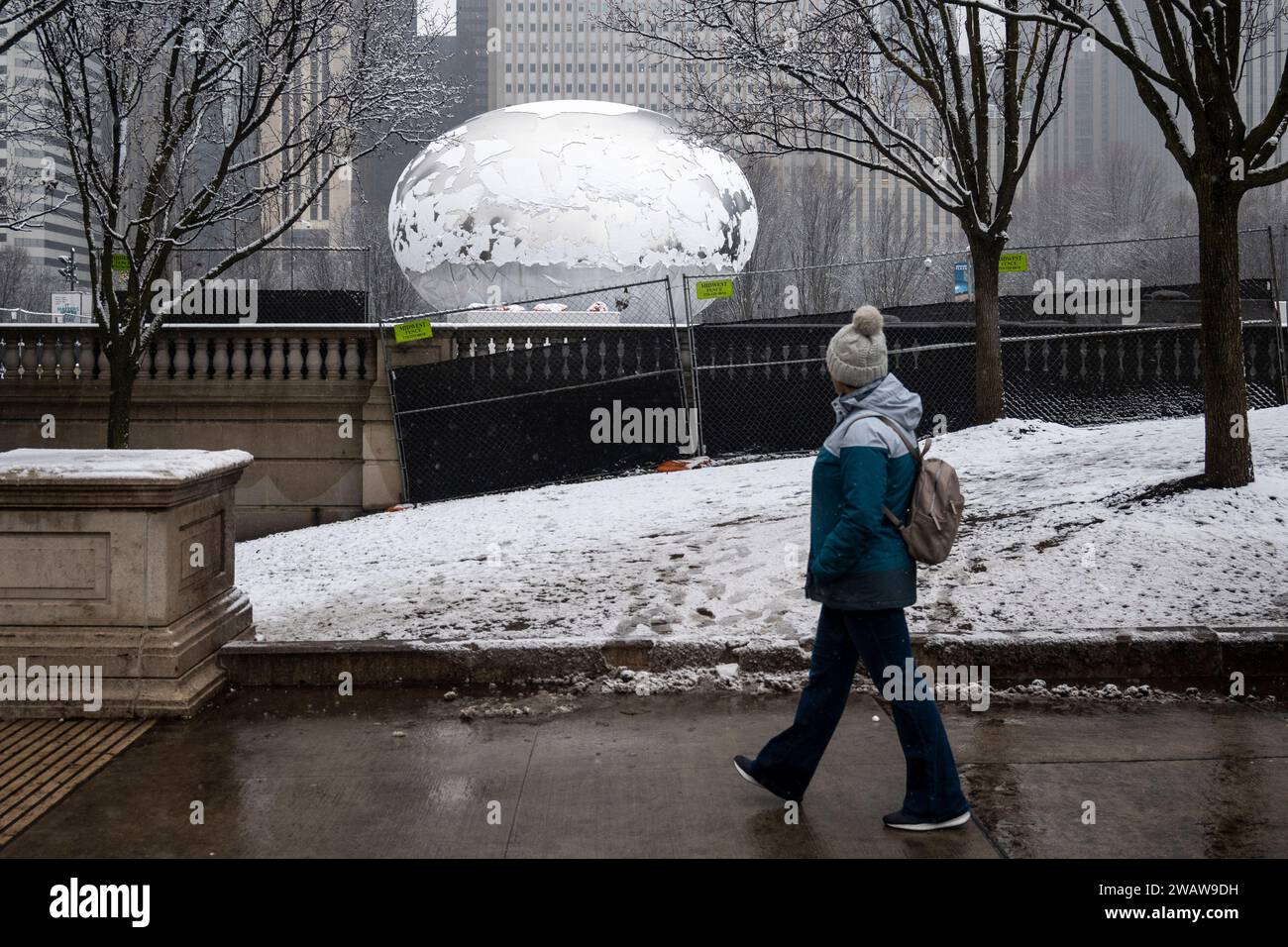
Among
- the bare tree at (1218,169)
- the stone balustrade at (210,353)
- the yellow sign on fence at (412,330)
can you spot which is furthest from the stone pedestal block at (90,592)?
the stone balustrade at (210,353)

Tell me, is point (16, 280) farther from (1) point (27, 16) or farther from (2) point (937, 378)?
(2) point (937, 378)

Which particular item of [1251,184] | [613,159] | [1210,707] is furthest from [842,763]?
[613,159]

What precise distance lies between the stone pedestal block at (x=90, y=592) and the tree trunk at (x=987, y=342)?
946 cm

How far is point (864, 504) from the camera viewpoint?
4.44 meters

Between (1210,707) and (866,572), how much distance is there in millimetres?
2786

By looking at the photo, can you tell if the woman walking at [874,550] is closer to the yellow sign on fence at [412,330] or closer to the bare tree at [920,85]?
the bare tree at [920,85]

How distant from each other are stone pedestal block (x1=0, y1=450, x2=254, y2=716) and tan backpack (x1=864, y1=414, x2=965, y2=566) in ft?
12.1

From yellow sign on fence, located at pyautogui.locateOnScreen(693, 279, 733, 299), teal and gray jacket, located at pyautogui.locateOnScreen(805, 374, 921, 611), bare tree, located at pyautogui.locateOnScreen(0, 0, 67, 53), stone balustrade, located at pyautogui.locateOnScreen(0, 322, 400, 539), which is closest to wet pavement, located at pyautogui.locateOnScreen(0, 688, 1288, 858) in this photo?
teal and gray jacket, located at pyautogui.locateOnScreen(805, 374, 921, 611)

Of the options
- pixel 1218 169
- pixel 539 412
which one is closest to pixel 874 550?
pixel 1218 169

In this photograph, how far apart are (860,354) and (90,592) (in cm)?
408

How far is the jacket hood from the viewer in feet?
15.2

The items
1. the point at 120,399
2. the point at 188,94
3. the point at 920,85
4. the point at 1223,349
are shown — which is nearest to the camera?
the point at 1223,349

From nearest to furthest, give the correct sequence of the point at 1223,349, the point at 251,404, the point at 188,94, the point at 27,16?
the point at 1223,349 < the point at 27,16 < the point at 188,94 < the point at 251,404
